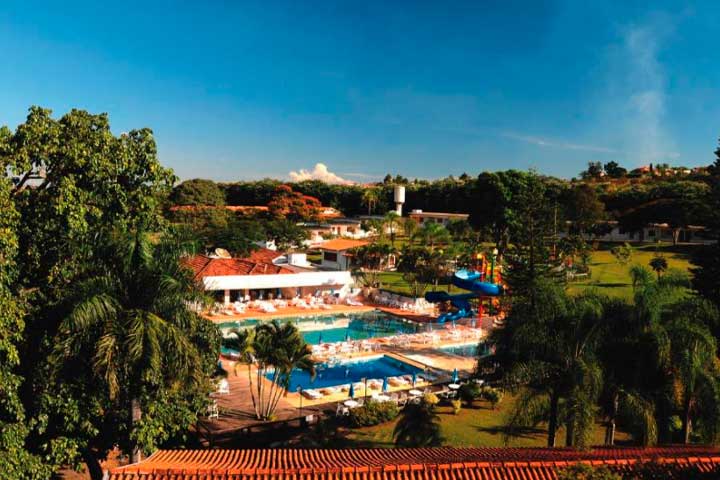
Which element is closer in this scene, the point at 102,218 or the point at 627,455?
the point at 627,455

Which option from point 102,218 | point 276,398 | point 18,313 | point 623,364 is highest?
point 102,218

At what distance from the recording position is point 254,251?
38.4 meters

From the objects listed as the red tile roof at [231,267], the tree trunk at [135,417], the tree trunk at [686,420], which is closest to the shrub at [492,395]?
the tree trunk at [686,420]

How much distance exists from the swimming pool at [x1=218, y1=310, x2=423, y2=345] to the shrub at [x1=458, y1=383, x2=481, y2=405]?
8.21 meters

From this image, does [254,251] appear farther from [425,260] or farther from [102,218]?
[102,218]

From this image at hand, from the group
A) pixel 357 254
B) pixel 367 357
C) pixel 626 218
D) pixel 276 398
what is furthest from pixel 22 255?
pixel 626 218

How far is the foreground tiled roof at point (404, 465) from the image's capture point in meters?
6.45

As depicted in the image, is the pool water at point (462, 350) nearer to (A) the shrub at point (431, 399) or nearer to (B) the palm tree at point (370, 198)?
(A) the shrub at point (431, 399)

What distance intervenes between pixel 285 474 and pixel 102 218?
4.79 meters

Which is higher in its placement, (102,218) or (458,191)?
(458,191)

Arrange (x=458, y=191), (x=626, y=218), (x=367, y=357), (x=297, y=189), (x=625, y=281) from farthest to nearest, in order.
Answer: (x=297, y=189)
(x=458, y=191)
(x=626, y=218)
(x=625, y=281)
(x=367, y=357)

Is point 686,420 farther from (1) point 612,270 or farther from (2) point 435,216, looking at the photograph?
(2) point 435,216

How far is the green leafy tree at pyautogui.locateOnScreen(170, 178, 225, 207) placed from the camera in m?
51.1

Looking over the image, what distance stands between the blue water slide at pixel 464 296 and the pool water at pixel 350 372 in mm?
6289
